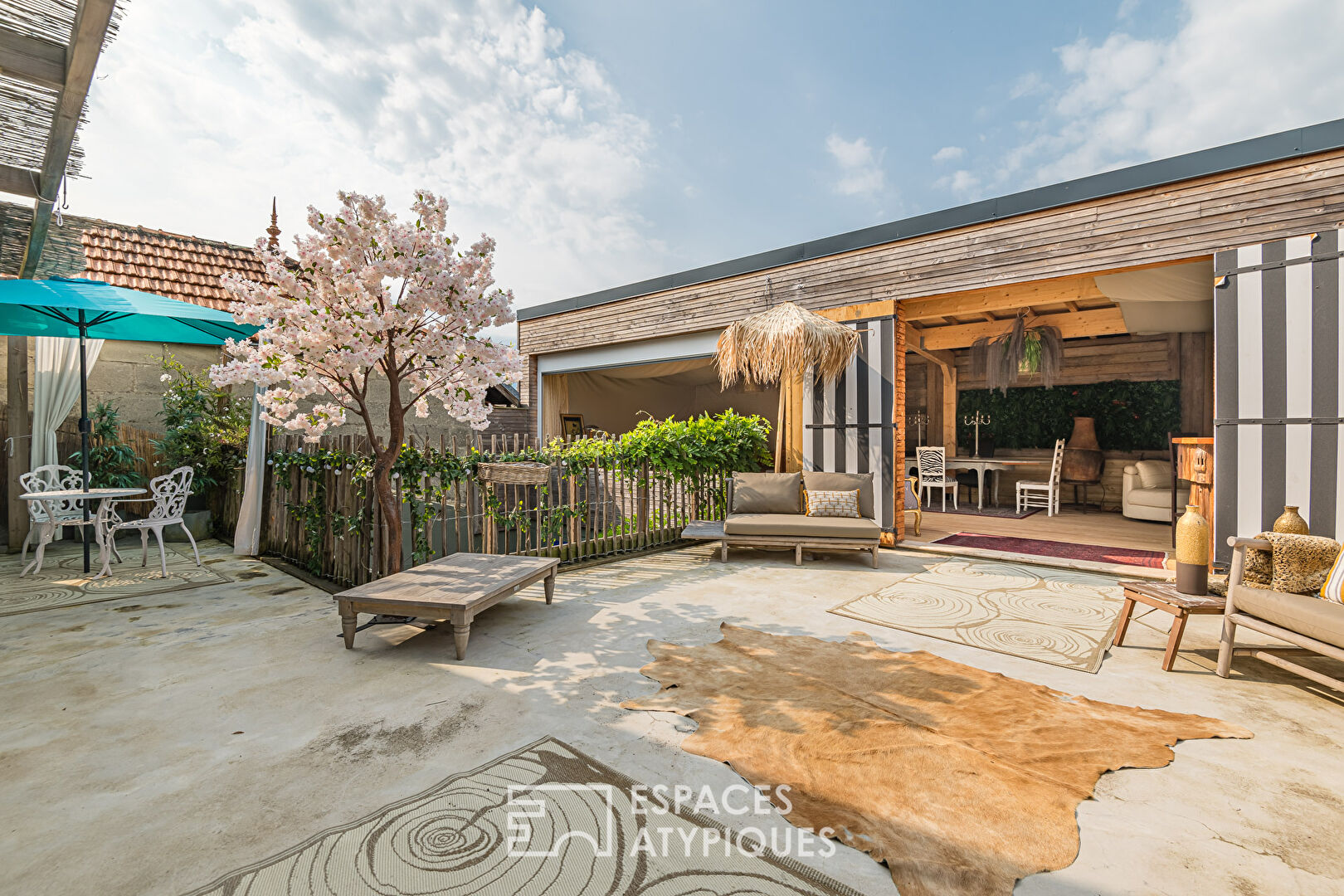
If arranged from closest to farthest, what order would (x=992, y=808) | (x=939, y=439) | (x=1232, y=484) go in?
(x=992, y=808)
(x=1232, y=484)
(x=939, y=439)

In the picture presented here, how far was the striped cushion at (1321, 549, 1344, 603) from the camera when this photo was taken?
2729mm

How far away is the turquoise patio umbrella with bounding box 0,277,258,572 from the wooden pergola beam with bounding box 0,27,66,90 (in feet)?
5.23

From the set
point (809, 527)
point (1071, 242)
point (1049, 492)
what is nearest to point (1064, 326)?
point (1049, 492)

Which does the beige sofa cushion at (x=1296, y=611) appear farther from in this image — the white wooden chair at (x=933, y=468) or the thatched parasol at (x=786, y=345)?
the white wooden chair at (x=933, y=468)

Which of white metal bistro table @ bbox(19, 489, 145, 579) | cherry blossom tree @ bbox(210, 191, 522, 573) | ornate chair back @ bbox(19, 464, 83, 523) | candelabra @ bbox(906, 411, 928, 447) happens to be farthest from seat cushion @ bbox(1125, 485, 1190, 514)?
ornate chair back @ bbox(19, 464, 83, 523)

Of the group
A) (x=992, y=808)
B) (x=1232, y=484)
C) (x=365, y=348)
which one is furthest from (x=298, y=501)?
(x=1232, y=484)

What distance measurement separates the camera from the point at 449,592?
341 cm

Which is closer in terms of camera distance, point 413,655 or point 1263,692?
point 1263,692

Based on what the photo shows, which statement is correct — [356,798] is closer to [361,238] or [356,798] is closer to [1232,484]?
[361,238]

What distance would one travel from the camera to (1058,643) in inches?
136

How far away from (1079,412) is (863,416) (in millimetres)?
6320

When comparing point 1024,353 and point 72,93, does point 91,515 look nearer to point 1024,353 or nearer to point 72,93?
point 72,93

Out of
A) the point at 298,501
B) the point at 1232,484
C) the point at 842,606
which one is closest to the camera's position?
the point at 842,606

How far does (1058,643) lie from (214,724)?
4596 millimetres
